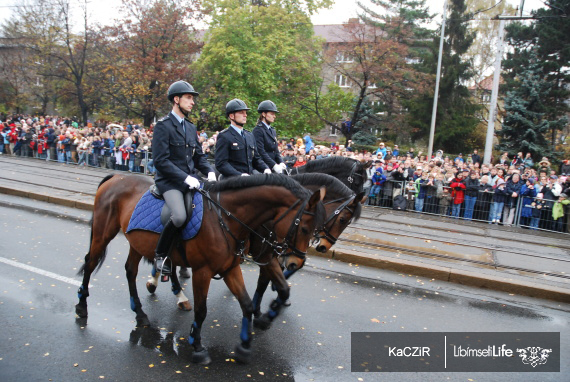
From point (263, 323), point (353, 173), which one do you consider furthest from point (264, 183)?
point (353, 173)

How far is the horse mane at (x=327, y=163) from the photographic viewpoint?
28.9 feet

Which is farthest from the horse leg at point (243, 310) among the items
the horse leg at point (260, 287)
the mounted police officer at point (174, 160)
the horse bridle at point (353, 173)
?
the horse bridle at point (353, 173)

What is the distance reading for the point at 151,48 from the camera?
1293 inches

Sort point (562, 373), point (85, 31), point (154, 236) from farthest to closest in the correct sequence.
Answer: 1. point (85, 31)
2. point (154, 236)
3. point (562, 373)

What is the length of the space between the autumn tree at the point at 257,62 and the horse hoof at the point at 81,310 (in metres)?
26.5

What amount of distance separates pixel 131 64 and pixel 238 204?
29187mm

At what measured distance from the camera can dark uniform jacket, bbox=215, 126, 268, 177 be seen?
24.0 ft

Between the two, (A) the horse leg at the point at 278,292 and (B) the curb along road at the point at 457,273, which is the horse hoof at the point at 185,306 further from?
(B) the curb along road at the point at 457,273

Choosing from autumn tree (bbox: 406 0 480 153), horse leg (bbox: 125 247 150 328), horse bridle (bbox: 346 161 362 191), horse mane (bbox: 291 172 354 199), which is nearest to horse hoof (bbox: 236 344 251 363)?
horse leg (bbox: 125 247 150 328)

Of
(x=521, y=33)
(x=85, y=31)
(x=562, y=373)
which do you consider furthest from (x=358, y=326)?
(x=85, y=31)

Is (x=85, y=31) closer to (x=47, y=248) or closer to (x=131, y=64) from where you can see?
(x=131, y=64)

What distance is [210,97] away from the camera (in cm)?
3250

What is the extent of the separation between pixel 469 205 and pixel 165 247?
12.3 meters

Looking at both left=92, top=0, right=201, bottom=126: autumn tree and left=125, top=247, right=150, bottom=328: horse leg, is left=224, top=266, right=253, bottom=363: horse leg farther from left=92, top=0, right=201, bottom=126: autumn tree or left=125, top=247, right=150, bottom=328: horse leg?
left=92, top=0, right=201, bottom=126: autumn tree
